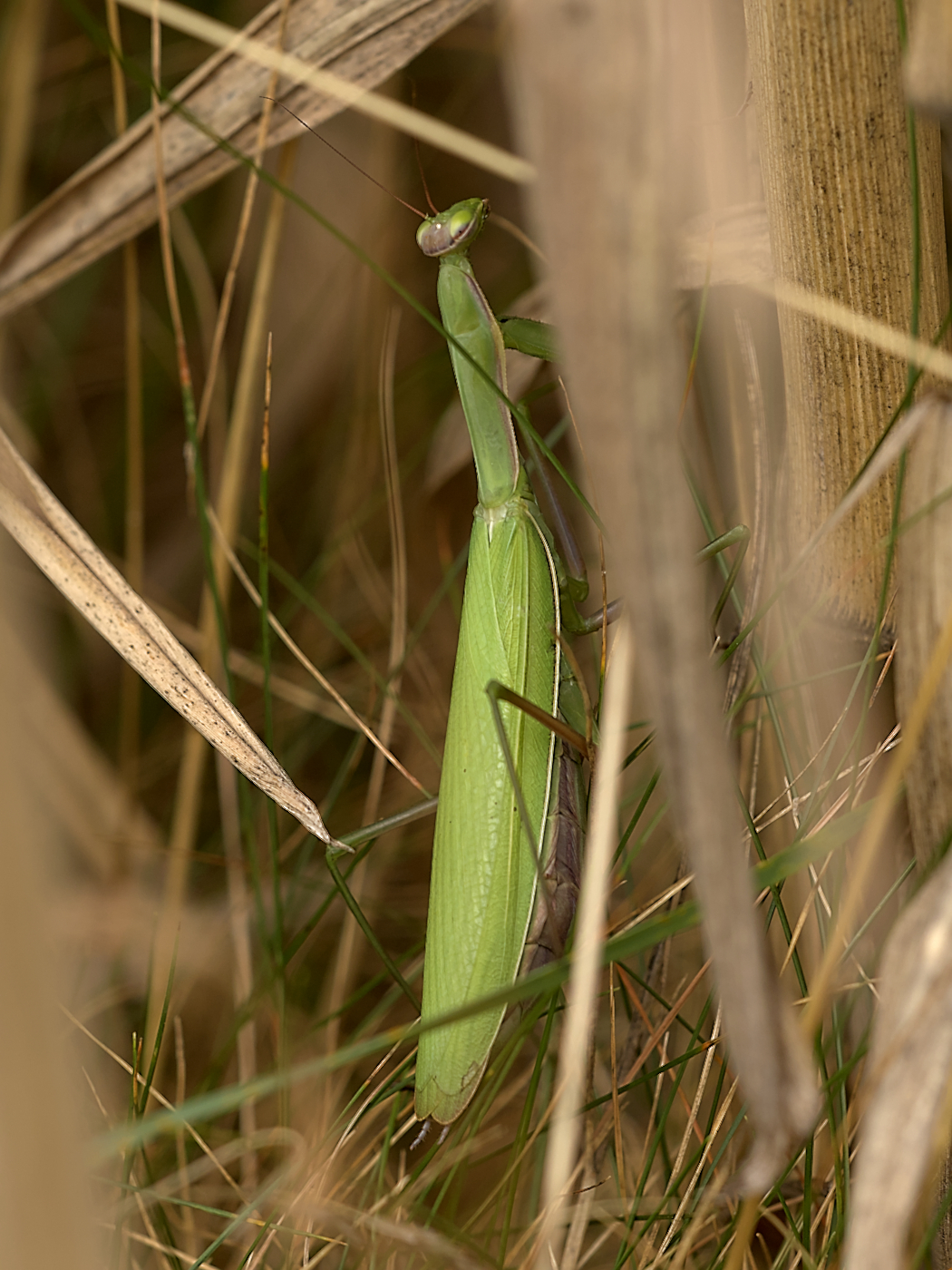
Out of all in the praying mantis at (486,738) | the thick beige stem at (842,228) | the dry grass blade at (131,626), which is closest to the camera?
the thick beige stem at (842,228)

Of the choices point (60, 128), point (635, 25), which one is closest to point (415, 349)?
point (60, 128)

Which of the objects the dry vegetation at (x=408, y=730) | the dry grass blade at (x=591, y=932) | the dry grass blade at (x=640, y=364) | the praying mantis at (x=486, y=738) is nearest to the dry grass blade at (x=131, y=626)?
the dry vegetation at (x=408, y=730)

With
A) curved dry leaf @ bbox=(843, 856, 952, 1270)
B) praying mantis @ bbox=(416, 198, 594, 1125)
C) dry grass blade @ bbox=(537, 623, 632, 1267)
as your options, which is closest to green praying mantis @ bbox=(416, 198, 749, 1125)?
praying mantis @ bbox=(416, 198, 594, 1125)

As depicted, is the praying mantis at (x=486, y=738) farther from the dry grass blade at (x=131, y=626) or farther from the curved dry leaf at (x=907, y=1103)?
the curved dry leaf at (x=907, y=1103)

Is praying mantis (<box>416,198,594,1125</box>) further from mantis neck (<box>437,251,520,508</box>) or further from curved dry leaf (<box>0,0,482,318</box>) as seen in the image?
curved dry leaf (<box>0,0,482,318</box>)

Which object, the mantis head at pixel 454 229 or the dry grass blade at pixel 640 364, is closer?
the dry grass blade at pixel 640 364

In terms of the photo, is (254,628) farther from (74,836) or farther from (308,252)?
(308,252)

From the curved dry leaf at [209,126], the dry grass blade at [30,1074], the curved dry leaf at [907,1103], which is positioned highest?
the curved dry leaf at [209,126]
